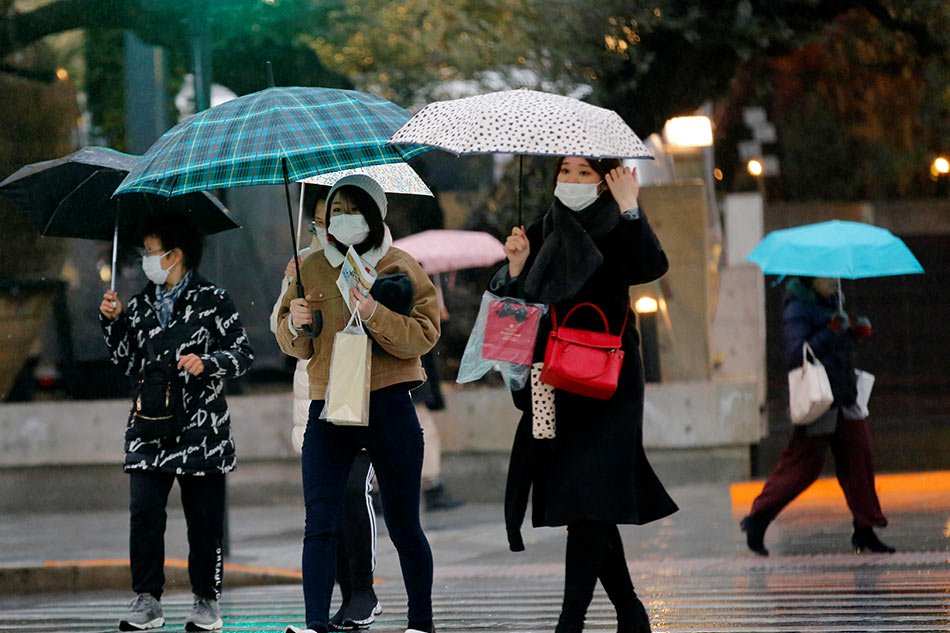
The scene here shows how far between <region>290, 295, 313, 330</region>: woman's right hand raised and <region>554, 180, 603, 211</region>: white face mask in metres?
1.04

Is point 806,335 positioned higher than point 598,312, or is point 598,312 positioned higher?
point 598,312

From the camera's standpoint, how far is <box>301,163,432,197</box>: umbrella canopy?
279 inches

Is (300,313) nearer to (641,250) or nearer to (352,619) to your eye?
(641,250)

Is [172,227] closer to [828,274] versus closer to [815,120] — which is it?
[828,274]

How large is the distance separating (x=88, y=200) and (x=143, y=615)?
191 cm

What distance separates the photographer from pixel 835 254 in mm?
9102

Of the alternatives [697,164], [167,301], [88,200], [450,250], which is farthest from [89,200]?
[697,164]

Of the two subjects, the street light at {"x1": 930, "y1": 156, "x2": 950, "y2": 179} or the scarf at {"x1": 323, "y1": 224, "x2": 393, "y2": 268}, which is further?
the street light at {"x1": 930, "y1": 156, "x2": 950, "y2": 179}

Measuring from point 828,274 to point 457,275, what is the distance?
5489mm

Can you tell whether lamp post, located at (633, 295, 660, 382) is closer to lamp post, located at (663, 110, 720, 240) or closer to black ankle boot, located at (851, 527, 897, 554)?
lamp post, located at (663, 110, 720, 240)

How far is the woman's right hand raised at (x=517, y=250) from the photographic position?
5922 mm

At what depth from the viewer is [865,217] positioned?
24.7 m

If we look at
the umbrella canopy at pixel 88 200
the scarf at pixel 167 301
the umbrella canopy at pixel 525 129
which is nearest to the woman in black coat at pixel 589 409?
the umbrella canopy at pixel 525 129

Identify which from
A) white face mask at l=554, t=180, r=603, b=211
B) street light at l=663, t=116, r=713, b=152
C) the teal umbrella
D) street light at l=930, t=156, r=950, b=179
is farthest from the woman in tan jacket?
A: street light at l=930, t=156, r=950, b=179
